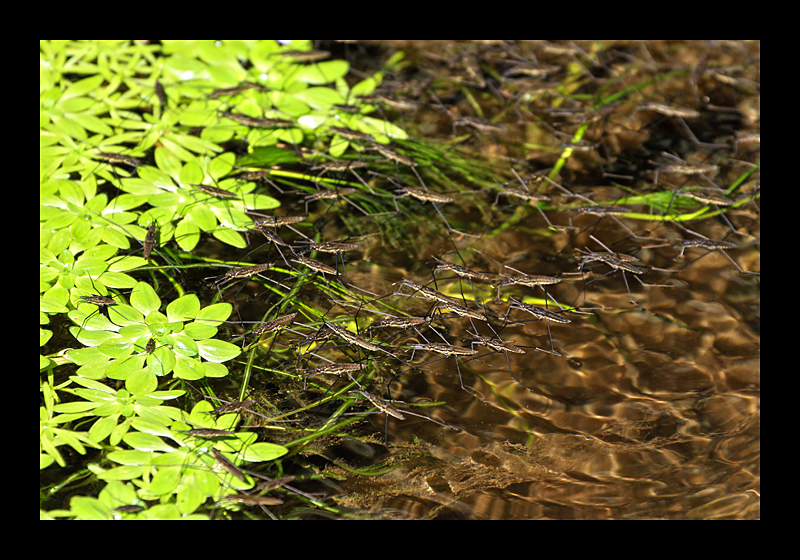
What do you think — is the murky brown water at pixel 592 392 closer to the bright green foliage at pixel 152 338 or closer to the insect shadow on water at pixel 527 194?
the insect shadow on water at pixel 527 194

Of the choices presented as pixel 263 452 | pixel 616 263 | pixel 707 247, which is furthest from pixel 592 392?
pixel 263 452

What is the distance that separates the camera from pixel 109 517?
1.75m

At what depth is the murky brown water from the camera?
1962 mm

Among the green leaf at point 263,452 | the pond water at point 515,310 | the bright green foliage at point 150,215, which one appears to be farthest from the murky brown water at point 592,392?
the bright green foliage at point 150,215

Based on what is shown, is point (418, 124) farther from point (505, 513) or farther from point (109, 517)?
point (109, 517)

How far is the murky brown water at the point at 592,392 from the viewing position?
77.2 inches

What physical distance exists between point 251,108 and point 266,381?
1.87 metres

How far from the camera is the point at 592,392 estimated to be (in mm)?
2273

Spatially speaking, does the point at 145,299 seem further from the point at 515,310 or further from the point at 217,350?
the point at 515,310

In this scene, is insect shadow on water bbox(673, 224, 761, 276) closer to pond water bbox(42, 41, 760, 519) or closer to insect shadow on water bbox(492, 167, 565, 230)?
pond water bbox(42, 41, 760, 519)

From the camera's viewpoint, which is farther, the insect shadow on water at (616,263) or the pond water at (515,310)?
the insect shadow on water at (616,263)

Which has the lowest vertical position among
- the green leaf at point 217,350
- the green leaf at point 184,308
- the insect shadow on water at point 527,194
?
the green leaf at point 217,350

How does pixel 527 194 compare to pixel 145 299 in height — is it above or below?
above

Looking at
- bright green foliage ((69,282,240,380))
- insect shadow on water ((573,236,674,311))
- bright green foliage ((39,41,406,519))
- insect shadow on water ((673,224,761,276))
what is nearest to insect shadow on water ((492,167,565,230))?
insect shadow on water ((573,236,674,311))
